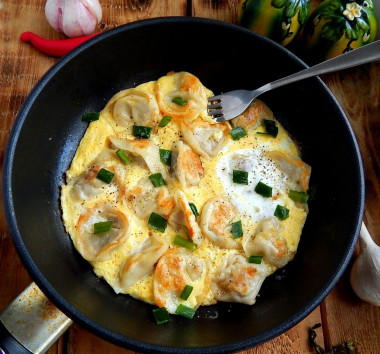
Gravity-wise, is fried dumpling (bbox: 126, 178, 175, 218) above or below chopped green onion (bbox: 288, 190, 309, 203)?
above

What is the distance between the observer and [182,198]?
289 cm

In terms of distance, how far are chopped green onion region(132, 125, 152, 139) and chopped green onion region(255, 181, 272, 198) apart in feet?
2.59

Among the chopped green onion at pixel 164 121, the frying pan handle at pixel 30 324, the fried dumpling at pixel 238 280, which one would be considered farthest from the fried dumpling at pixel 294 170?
the frying pan handle at pixel 30 324

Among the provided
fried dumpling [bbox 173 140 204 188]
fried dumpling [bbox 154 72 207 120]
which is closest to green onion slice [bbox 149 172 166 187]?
fried dumpling [bbox 173 140 204 188]

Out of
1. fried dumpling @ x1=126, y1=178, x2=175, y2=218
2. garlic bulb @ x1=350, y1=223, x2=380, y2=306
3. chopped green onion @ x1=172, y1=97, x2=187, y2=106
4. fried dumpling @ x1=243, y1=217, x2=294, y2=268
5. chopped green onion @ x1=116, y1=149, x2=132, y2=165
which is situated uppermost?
chopped green onion @ x1=172, y1=97, x2=187, y2=106

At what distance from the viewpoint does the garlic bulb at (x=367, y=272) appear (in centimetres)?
304

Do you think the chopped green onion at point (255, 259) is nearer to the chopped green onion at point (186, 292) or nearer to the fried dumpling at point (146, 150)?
the chopped green onion at point (186, 292)

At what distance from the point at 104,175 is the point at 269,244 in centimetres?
109

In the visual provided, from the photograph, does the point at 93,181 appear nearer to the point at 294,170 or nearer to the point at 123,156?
the point at 123,156

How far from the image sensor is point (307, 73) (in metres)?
2.99

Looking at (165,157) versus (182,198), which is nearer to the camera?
(182,198)

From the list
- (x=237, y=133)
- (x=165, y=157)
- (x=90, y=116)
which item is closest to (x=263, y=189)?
(x=237, y=133)

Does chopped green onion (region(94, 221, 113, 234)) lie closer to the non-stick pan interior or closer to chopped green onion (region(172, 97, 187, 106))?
the non-stick pan interior

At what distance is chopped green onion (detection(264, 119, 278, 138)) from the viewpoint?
3230 millimetres
